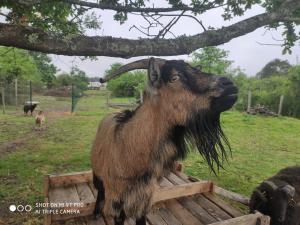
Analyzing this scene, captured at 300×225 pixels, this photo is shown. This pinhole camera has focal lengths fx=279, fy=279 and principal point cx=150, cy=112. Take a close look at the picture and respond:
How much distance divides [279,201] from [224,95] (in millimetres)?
2080

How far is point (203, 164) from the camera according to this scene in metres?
6.67

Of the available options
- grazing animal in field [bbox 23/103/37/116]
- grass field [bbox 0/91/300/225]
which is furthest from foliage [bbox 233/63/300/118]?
grazing animal in field [bbox 23/103/37/116]

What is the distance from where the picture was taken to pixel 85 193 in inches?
152

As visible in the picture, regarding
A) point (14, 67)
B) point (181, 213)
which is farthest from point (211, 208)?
point (14, 67)

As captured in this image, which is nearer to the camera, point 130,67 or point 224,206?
point 130,67

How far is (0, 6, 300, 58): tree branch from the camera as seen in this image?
9.61ft

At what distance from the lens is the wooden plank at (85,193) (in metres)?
3.71

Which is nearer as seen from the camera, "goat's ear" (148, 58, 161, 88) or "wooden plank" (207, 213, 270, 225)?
"goat's ear" (148, 58, 161, 88)

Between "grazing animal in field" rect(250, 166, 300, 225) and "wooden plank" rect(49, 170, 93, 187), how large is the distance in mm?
2342

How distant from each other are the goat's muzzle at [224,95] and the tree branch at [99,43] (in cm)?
134

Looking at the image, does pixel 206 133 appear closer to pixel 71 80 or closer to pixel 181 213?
pixel 181 213

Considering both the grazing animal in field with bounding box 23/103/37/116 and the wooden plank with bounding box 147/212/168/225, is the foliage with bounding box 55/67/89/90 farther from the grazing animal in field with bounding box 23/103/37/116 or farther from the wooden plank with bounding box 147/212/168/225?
the wooden plank with bounding box 147/212/168/225

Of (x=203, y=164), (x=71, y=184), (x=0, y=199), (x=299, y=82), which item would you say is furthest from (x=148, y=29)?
(x=299, y=82)

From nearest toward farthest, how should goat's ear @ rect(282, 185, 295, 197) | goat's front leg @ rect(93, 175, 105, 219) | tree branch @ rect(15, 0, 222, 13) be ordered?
goat's front leg @ rect(93, 175, 105, 219) → goat's ear @ rect(282, 185, 295, 197) → tree branch @ rect(15, 0, 222, 13)
